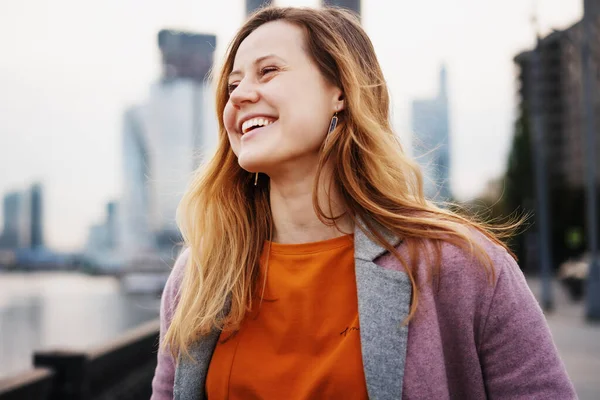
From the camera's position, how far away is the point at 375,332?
1.88 m

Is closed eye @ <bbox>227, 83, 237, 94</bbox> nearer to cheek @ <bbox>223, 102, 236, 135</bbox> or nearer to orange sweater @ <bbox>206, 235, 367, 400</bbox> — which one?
cheek @ <bbox>223, 102, 236, 135</bbox>

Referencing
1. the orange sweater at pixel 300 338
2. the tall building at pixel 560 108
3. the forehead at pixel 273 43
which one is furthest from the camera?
the tall building at pixel 560 108

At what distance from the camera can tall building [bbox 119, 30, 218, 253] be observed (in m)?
3.52

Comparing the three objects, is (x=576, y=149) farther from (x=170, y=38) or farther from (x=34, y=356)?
(x=34, y=356)

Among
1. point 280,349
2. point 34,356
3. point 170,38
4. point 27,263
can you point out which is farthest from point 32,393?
point 27,263

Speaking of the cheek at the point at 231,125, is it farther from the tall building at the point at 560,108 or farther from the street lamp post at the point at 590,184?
the tall building at the point at 560,108

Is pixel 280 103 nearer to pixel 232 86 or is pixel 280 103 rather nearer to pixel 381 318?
pixel 232 86

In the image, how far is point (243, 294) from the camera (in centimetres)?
213

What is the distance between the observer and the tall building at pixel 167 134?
3518 mm

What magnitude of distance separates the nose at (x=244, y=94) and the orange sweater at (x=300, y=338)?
507 mm

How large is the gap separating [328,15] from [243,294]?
3.32ft

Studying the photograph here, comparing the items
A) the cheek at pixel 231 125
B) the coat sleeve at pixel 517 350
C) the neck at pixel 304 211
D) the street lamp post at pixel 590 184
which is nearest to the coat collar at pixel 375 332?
the neck at pixel 304 211

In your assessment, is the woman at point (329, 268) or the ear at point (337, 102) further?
the ear at point (337, 102)

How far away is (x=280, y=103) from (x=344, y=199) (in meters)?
0.39
